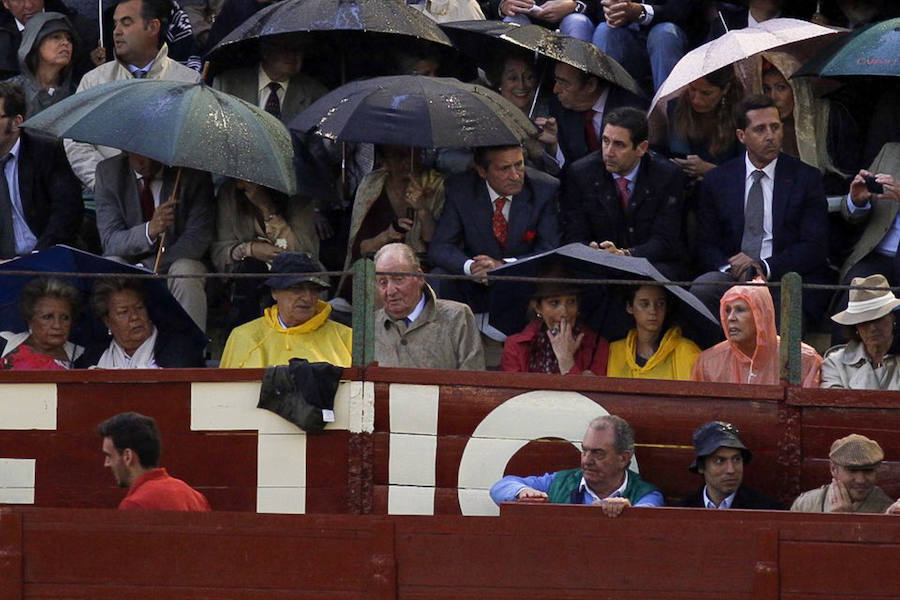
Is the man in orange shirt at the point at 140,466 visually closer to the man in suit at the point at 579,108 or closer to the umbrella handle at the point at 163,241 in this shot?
the umbrella handle at the point at 163,241

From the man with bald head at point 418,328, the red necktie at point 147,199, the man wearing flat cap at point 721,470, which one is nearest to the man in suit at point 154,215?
the red necktie at point 147,199

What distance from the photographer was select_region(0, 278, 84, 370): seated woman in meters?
12.5

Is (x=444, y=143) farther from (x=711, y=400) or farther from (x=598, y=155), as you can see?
(x=711, y=400)

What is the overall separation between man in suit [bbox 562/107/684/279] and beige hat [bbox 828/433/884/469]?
2210 mm

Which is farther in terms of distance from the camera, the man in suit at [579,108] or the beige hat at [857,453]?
the man in suit at [579,108]

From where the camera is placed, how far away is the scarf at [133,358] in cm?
1243

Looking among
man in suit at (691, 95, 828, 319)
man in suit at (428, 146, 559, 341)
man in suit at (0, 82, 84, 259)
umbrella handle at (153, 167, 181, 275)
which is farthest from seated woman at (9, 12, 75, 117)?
man in suit at (691, 95, 828, 319)

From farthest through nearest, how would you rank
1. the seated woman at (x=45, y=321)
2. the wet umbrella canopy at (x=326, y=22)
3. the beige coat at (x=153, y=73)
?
the beige coat at (x=153, y=73) < the wet umbrella canopy at (x=326, y=22) < the seated woman at (x=45, y=321)

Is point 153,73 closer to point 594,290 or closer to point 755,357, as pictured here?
point 594,290

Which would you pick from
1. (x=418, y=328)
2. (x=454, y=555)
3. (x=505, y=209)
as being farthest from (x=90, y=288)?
(x=454, y=555)

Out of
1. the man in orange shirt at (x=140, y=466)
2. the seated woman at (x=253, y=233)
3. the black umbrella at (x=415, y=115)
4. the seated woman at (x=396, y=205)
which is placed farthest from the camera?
the seated woman at (x=396, y=205)

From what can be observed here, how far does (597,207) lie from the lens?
1309 cm

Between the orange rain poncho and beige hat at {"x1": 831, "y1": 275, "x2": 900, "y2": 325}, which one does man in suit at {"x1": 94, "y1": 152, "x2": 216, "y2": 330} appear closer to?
the orange rain poncho

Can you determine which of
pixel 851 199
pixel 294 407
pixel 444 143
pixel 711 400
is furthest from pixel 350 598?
pixel 851 199
